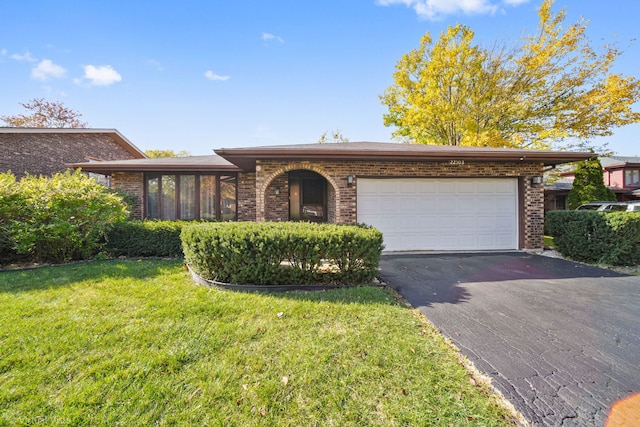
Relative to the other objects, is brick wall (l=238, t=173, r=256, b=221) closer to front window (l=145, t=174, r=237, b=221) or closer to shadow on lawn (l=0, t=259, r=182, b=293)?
front window (l=145, t=174, r=237, b=221)

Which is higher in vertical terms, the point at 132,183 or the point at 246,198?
the point at 132,183

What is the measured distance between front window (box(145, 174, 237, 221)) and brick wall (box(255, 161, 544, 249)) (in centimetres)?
275

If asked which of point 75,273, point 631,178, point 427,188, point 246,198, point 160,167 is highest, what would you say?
point 631,178

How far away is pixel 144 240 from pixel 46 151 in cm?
998

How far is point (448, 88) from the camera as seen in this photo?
15570mm

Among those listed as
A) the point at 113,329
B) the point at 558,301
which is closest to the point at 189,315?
the point at 113,329

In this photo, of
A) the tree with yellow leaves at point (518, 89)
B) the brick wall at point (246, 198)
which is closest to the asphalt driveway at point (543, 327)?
the brick wall at point (246, 198)

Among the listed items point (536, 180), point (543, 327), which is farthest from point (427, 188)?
point (543, 327)

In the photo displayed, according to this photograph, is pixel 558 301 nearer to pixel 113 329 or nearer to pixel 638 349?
pixel 638 349

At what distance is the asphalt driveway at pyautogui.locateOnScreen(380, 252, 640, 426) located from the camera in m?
2.15

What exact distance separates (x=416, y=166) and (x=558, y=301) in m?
4.67

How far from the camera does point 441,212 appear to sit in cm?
800

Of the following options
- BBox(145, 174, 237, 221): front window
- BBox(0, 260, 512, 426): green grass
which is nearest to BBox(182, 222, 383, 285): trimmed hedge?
BBox(0, 260, 512, 426): green grass

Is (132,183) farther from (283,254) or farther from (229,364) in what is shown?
(229,364)
